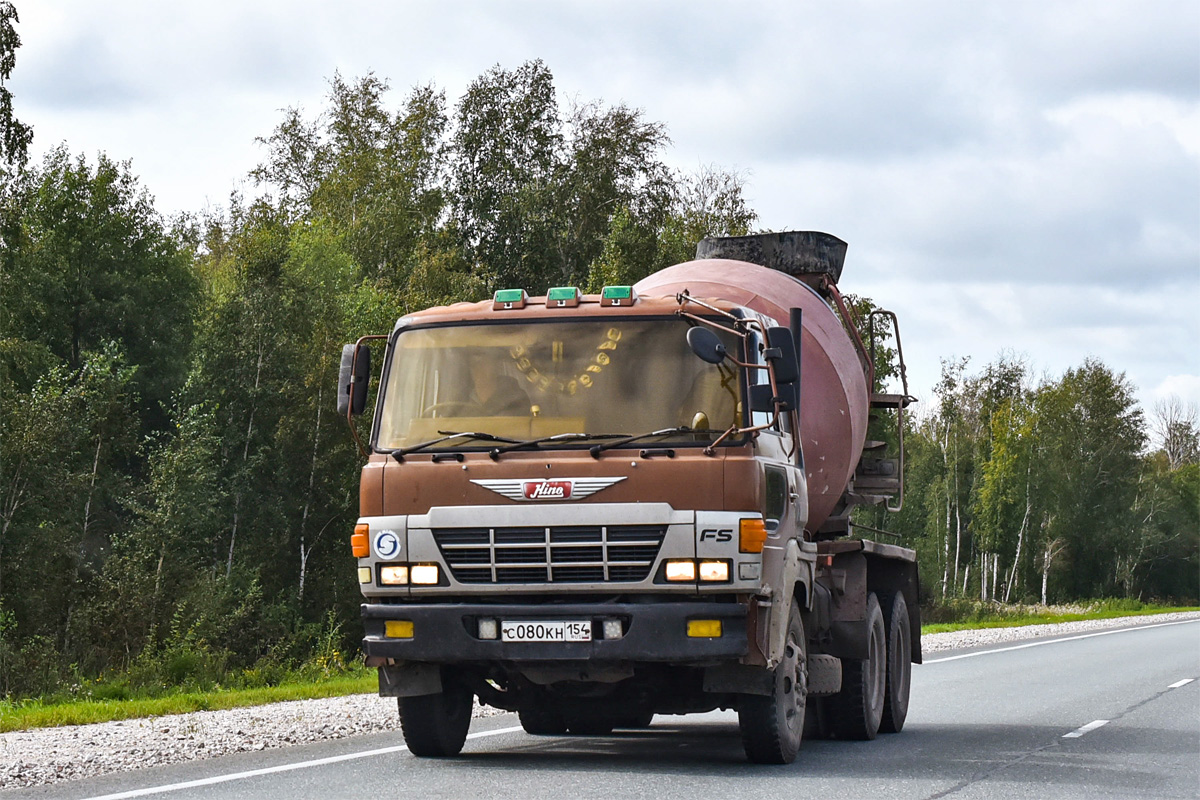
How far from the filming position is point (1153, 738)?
1230 cm

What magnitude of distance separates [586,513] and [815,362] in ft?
11.1

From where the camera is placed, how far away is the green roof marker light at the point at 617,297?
30.4 ft

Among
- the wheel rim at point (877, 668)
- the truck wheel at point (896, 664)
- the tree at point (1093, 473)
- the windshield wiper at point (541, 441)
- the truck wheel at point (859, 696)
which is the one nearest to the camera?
the windshield wiper at point (541, 441)

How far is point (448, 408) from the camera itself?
9078 mm

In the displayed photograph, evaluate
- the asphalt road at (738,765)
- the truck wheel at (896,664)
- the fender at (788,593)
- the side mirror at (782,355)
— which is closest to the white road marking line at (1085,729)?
the asphalt road at (738,765)

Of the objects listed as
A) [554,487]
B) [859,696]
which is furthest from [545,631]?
[859,696]

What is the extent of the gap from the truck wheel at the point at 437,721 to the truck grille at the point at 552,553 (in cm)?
110

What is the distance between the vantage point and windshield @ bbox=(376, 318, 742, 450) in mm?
8836

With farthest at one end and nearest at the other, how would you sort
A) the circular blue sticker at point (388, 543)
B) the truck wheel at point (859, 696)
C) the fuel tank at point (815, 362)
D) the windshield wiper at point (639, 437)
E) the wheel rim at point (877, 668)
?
the wheel rim at point (877, 668)
the truck wheel at point (859, 696)
the fuel tank at point (815, 362)
the circular blue sticker at point (388, 543)
the windshield wiper at point (639, 437)

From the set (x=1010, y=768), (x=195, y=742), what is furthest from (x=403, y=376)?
(x=1010, y=768)

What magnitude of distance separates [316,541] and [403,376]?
3227 centimetres

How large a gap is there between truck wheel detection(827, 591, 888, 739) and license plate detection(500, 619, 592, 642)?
3.61 metres

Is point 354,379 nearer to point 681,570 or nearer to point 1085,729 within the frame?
point 681,570

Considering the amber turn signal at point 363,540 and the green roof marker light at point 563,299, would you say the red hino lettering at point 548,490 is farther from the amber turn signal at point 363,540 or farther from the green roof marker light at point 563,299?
the green roof marker light at point 563,299
